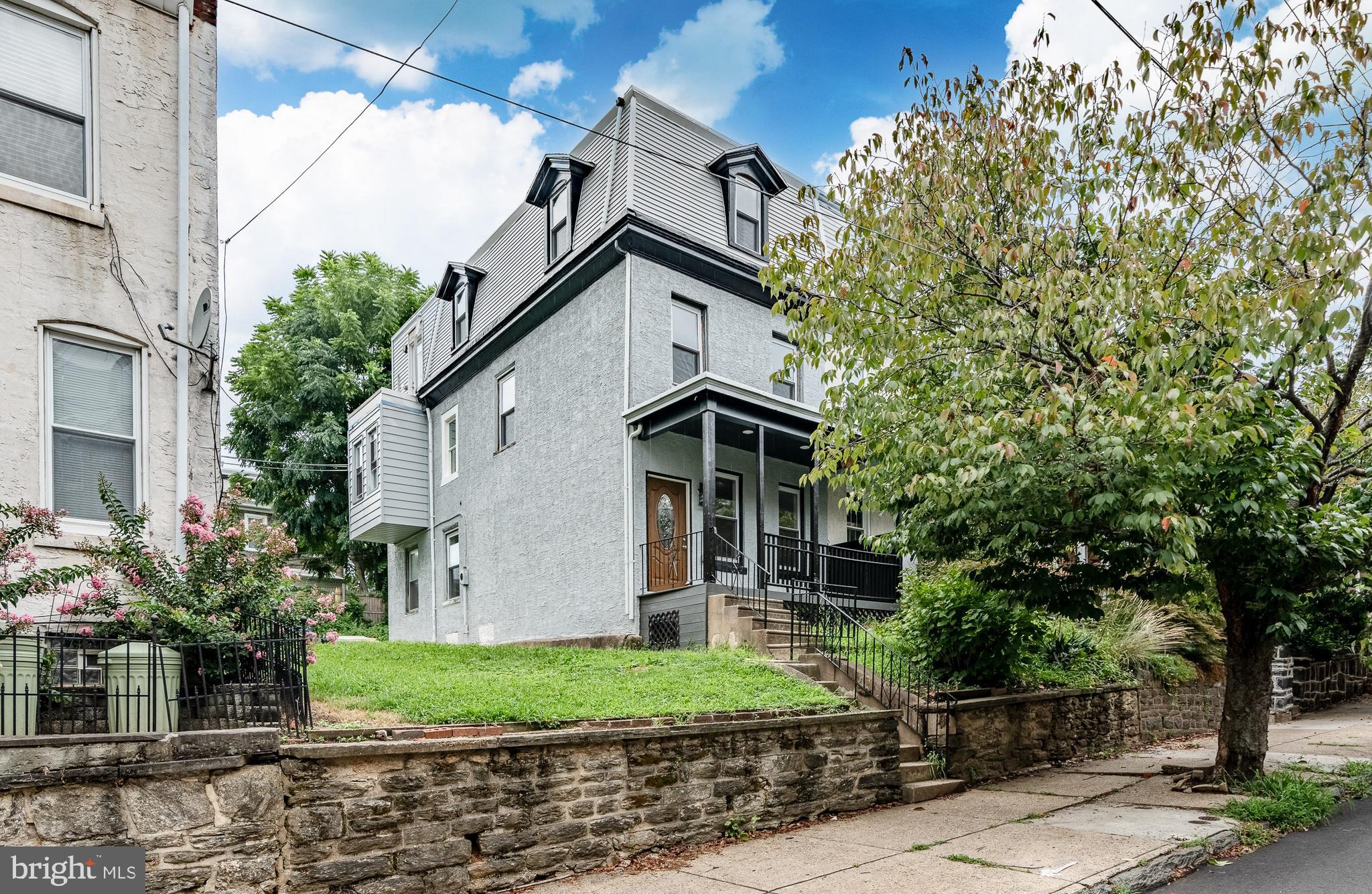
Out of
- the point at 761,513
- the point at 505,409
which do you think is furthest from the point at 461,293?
the point at 761,513

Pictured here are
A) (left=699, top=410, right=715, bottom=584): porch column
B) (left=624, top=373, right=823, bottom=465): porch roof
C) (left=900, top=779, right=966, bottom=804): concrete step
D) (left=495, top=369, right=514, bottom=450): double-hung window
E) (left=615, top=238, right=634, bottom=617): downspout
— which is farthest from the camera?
(left=495, top=369, right=514, bottom=450): double-hung window

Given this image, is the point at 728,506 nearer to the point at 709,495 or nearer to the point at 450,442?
the point at 709,495

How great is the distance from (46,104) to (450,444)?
13.6 metres

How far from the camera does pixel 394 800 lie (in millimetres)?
A: 5824

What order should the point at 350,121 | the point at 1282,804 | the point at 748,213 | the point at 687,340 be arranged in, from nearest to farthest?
the point at 1282,804 → the point at 350,121 → the point at 687,340 → the point at 748,213

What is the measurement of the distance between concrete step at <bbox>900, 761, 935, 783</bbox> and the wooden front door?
5.59 m

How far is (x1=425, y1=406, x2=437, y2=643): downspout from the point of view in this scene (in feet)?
66.0

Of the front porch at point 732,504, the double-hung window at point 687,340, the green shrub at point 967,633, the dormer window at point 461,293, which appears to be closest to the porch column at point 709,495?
the front porch at point 732,504

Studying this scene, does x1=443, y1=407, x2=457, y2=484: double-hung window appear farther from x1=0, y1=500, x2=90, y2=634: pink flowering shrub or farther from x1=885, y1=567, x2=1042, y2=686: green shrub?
x1=0, y1=500, x2=90, y2=634: pink flowering shrub

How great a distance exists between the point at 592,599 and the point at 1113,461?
30.0ft

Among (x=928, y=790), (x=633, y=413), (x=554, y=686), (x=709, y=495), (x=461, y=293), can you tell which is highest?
(x=461, y=293)

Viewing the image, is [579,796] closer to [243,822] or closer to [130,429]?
[243,822]

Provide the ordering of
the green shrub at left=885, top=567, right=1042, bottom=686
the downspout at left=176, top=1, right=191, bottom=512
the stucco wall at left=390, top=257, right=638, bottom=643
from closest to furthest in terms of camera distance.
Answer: the downspout at left=176, top=1, right=191, bottom=512
the green shrub at left=885, top=567, right=1042, bottom=686
the stucco wall at left=390, top=257, right=638, bottom=643

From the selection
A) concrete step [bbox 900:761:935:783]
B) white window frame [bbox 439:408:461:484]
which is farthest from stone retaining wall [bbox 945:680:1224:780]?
white window frame [bbox 439:408:461:484]
